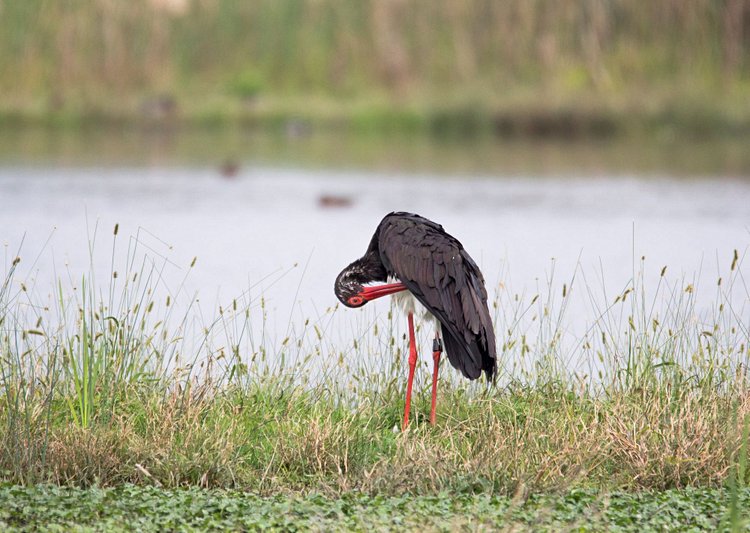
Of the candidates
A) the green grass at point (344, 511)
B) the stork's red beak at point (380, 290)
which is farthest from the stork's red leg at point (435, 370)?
the green grass at point (344, 511)

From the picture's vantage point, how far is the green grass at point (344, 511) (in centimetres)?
478

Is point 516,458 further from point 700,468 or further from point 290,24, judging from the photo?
point 290,24

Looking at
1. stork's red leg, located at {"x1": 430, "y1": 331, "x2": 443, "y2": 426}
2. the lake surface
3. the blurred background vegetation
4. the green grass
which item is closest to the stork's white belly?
stork's red leg, located at {"x1": 430, "y1": 331, "x2": 443, "y2": 426}

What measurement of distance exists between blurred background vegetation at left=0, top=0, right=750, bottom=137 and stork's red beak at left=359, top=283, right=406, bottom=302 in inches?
1077

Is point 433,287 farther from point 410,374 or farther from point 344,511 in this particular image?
point 344,511

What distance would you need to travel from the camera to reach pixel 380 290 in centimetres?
680

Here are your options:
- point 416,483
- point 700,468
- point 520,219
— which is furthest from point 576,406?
point 520,219

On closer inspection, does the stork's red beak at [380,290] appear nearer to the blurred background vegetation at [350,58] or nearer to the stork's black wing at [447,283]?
the stork's black wing at [447,283]

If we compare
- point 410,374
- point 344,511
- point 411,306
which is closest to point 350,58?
point 411,306

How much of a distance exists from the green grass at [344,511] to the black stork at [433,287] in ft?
3.68

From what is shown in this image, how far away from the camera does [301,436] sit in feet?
19.1

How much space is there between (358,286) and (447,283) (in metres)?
0.77

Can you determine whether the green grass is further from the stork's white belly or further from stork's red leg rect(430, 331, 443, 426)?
the stork's white belly

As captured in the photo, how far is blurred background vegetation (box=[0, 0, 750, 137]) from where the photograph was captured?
117 feet
